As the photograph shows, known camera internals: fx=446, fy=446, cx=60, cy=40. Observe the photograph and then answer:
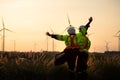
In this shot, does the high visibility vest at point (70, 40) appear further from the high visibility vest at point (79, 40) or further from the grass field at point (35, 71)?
the grass field at point (35, 71)

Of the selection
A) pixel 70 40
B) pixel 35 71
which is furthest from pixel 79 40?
pixel 35 71

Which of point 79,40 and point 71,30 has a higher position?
point 71,30

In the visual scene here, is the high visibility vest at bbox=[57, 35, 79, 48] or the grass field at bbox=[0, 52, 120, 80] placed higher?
the high visibility vest at bbox=[57, 35, 79, 48]

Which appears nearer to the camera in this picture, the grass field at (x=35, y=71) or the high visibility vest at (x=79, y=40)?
the high visibility vest at (x=79, y=40)

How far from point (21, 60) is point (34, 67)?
2.62 ft

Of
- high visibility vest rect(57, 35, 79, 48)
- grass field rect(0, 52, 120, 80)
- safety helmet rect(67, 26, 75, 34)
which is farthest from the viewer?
grass field rect(0, 52, 120, 80)

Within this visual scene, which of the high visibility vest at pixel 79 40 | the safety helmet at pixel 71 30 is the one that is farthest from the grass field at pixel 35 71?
the safety helmet at pixel 71 30

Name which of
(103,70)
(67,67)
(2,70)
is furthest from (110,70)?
(2,70)

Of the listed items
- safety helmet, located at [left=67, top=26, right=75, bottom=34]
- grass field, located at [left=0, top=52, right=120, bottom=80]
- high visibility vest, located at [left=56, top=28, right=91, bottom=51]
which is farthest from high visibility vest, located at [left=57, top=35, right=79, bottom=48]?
grass field, located at [left=0, top=52, right=120, bottom=80]

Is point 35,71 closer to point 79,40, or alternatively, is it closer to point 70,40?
point 70,40

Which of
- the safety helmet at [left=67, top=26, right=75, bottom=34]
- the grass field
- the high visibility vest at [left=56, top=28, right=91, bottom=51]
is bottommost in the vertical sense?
the grass field

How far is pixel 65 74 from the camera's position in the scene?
60.5 feet

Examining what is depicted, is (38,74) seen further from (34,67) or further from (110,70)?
(110,70)

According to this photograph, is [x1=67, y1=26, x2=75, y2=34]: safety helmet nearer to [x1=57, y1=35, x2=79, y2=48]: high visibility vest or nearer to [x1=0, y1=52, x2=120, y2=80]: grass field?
[x1=57, y1=35, x2=79, y2=48]: high visibility vest
